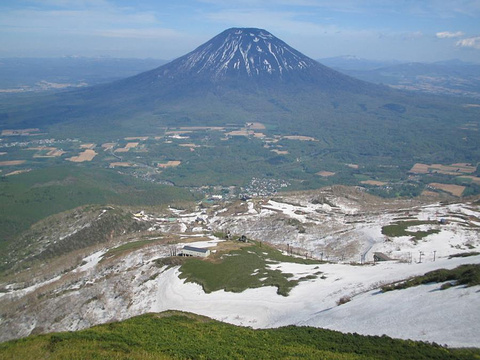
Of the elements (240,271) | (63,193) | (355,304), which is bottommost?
(63,193)

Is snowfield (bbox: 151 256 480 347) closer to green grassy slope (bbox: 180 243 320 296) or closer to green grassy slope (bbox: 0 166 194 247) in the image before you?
green grassy slope (bbox: 180 243 320 296)

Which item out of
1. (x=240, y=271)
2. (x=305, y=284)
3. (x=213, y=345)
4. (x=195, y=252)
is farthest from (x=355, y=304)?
(x=195, y=252)

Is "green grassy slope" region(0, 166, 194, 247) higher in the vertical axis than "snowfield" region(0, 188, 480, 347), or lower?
lower

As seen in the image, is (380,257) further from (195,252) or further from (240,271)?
(195,252)

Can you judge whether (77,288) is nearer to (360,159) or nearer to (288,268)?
(288,268)

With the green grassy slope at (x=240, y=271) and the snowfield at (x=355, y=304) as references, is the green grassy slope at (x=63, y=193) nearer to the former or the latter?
the green grassy slope at (x=240, y=271)

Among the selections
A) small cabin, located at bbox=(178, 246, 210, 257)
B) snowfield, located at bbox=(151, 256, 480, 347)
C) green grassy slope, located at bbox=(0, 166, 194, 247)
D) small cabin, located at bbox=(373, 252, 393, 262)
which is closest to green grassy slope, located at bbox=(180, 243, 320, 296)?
snowfield, located at bbox=(151, 256, 480, 347)

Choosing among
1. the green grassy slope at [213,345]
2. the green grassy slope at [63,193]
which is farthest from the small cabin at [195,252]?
the green grassy slope at [63,193]
